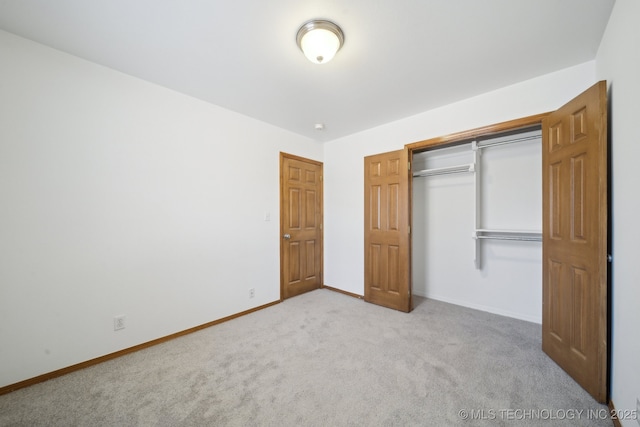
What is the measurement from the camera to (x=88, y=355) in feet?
6.45

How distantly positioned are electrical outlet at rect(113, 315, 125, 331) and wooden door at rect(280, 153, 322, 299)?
180 cm

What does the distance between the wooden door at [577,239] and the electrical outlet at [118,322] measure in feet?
11.9

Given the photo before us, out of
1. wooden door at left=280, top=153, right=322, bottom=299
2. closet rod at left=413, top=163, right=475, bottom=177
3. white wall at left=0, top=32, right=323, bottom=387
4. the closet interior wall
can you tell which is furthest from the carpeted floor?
closet rod at left=413, top=163, right=475, bottom=177

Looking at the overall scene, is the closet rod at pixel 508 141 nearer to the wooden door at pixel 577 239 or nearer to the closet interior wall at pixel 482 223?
the closet interior wall at pixel 482 223

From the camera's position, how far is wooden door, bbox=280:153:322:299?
3.53 metres

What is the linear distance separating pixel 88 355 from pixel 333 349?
6.77 ft

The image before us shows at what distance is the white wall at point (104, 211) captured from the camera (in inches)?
67.6

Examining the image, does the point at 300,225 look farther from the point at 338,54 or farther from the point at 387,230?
the point at 338,54

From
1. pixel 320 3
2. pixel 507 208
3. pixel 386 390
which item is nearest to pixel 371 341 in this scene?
pixel 386 390

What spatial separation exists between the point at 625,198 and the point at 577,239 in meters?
0.50

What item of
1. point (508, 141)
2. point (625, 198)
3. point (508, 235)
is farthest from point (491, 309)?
point (625, 198)

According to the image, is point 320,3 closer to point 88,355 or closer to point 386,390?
point 386,390

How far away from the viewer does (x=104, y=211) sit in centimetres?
205

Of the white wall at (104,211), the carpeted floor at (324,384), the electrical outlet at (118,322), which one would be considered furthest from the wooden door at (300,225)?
the electrical outlet at (118,322)
